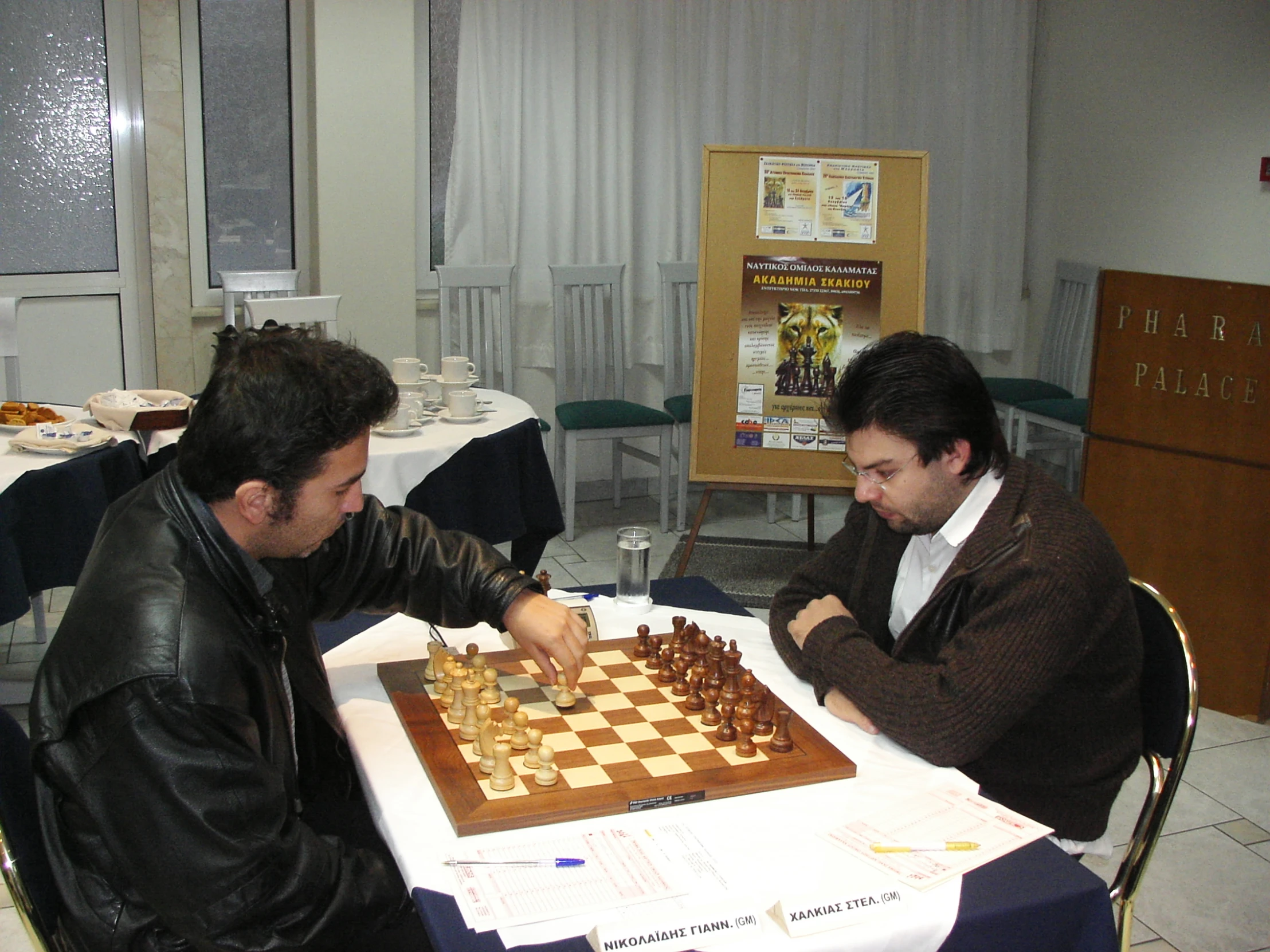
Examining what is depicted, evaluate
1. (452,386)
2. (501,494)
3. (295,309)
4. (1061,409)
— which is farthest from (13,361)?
(1061,409)

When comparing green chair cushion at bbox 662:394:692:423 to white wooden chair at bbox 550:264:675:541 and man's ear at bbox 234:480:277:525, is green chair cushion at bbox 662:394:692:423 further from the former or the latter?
man's ear at bbox 234:480:277:525

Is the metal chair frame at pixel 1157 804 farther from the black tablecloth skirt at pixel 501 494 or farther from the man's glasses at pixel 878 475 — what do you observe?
the black tablecloth skirt at pixel 501 494

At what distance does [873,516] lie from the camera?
2021 millimetres

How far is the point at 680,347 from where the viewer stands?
551 cm

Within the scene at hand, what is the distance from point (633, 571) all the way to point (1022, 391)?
3773 millimetres

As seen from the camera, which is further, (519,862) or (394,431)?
(394,431)

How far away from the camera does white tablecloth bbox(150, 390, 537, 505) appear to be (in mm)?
3291

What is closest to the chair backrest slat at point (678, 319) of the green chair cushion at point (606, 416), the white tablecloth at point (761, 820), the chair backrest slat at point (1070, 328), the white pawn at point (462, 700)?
the green chair cushion at point (606, 416)

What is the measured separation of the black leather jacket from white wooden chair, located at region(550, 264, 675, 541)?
3534 mm

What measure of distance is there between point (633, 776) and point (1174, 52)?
16.3ft

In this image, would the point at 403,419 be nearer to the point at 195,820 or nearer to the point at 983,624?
the point at 983,624

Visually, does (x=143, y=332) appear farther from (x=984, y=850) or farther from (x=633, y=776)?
(x=984, y=850)

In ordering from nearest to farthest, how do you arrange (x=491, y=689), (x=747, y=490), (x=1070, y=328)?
(x=491, y=689) → (x=747, y=490) → (x=1070, y=328)

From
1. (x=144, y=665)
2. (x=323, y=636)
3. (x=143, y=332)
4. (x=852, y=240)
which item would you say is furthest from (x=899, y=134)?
(x=144, y=665)
